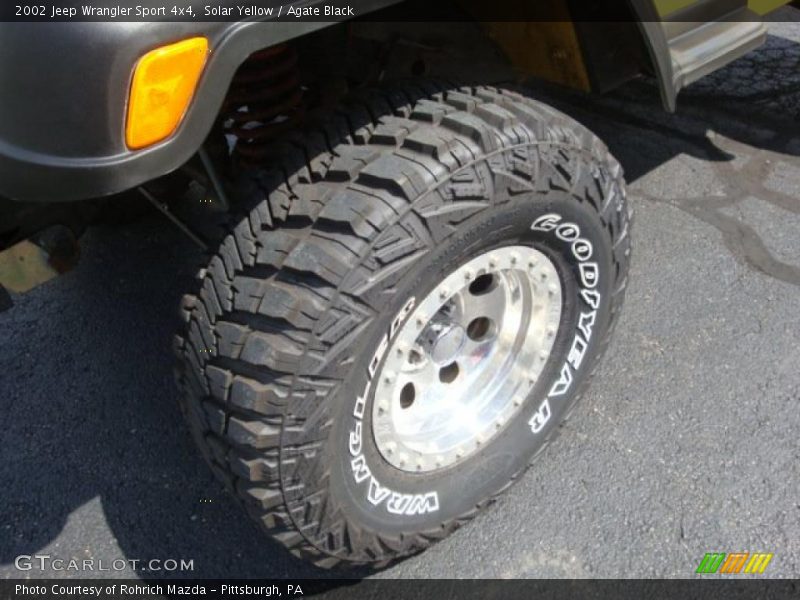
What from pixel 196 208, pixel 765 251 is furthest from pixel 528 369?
pixel 765 251

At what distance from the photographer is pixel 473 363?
7.35ft

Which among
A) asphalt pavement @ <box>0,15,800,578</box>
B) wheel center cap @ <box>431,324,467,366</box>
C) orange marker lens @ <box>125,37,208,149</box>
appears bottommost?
asphalt pavement @ <box>0,15,800,578</box>

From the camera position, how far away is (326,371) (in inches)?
64.2

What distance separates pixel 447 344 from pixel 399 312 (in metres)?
0.40

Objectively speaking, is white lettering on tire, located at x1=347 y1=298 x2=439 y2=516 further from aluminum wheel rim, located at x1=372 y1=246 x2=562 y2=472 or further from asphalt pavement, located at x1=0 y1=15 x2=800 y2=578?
asphalt pavement, located at x1=0 y1=15 x2=800 y2=578

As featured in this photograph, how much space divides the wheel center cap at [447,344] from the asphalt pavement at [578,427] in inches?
20.5

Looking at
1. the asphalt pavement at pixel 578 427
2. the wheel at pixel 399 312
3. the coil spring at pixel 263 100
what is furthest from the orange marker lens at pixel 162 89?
the asphalt pavement at pixel 578 427

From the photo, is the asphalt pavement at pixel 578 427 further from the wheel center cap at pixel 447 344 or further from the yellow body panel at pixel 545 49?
the yellow body panel at pixel 545 49

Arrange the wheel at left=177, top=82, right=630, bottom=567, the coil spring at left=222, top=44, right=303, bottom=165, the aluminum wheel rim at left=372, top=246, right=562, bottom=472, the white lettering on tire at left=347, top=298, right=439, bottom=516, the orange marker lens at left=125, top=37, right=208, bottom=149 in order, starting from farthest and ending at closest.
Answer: the aluminum wheel rim at left=372, top=246, right=562, bottom=472
the coil spring at left=222, top=44, right=303, bottom=165
the white lettering on tire at left=347, top=298, right=439, bottom=516
the wheel at left=177, top=82, right=630, bottom=567
the orange marker lens at left=125, top=37, right=208, bottom=149
